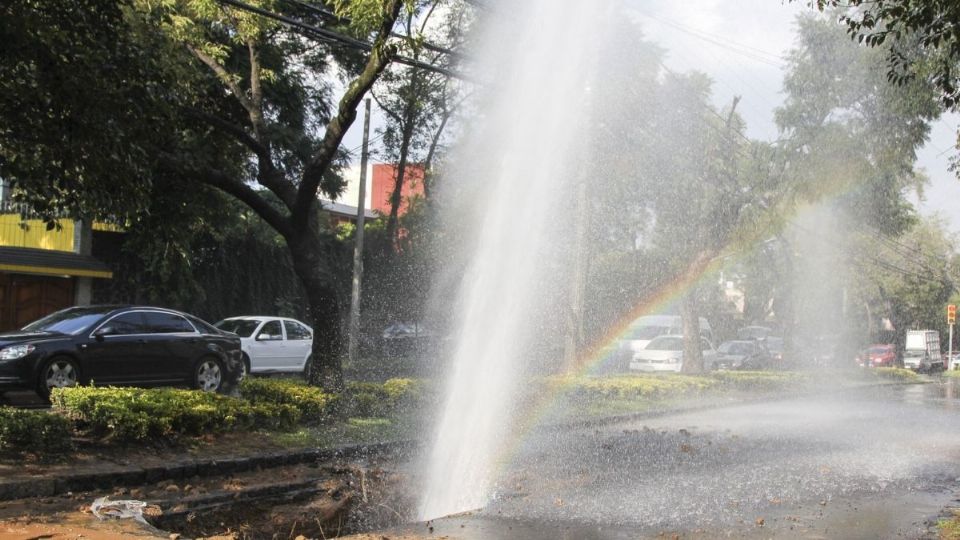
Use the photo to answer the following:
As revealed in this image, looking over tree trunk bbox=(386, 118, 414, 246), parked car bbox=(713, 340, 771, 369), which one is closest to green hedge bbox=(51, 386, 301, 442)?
tree trunk bbox=(386, 118, 414, 246)

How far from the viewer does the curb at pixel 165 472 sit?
7.28m

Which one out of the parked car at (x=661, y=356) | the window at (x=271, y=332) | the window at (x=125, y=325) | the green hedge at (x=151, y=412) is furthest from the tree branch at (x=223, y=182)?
the parked car at (x=661, y=356)

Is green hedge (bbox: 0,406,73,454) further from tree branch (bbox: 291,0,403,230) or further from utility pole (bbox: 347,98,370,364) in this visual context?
utility pole (bbox: 347,98,370,364)

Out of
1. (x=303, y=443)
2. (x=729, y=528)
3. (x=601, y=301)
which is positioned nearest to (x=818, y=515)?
(x=729, y=528)

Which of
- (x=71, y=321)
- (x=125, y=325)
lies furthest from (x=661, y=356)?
(x=71, y=321)

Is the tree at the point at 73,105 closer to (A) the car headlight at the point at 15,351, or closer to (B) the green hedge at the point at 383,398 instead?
(A) the car headlight at the point at 15,351

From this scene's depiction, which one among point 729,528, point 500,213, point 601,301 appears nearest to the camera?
point 729,528

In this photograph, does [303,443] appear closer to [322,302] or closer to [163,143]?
[322,302]

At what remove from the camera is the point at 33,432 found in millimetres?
8125

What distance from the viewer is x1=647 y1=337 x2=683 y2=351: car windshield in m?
28.8

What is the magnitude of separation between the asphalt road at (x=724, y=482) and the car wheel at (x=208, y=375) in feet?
20.9

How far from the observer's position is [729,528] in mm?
7109

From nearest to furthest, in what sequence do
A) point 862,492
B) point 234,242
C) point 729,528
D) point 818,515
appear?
point 729,528 → point 818,515 → point 862,492 → point 234,242

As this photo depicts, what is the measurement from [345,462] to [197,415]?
6.08ft
